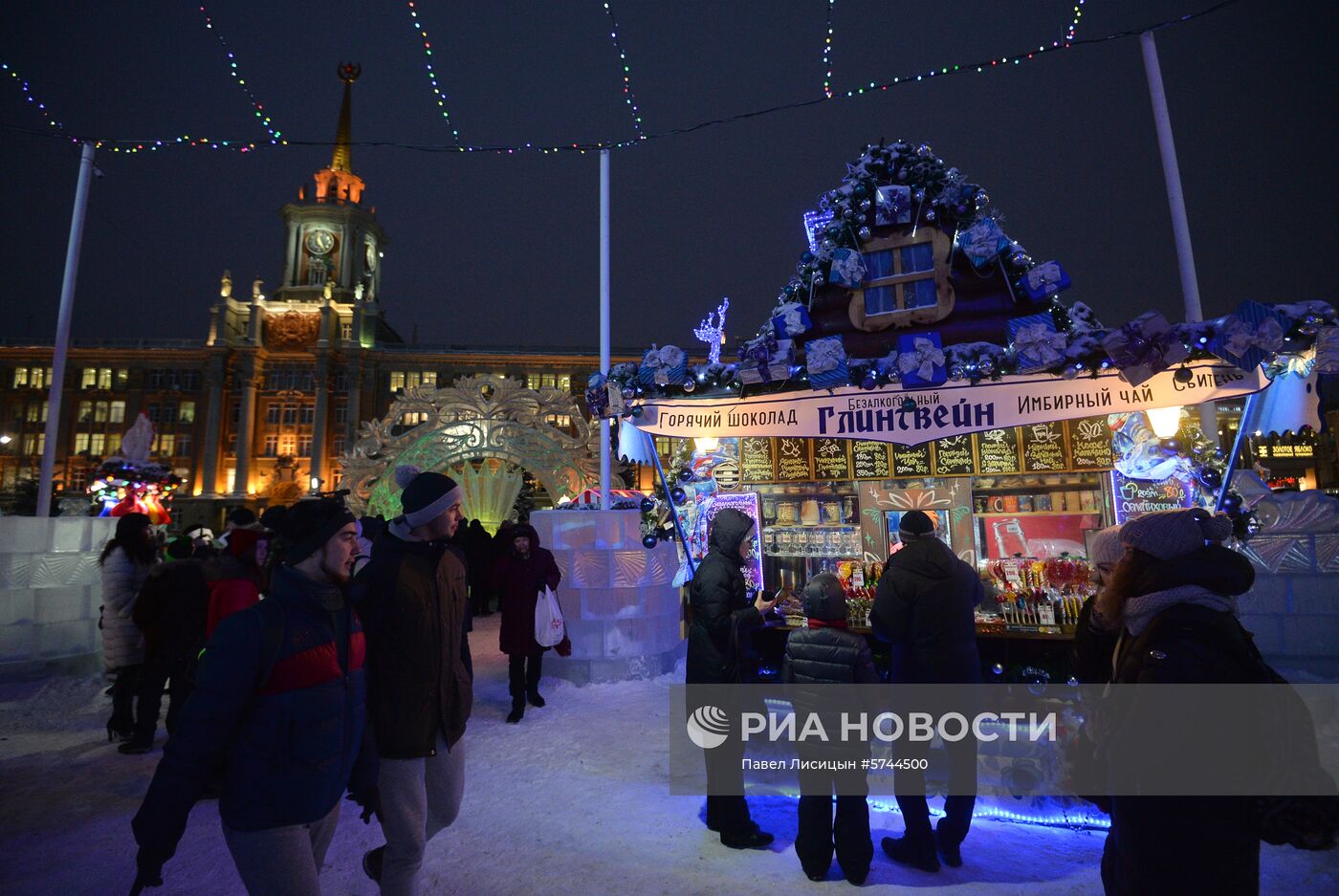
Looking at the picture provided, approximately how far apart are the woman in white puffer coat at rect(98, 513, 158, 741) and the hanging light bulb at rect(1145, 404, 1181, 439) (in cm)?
1027

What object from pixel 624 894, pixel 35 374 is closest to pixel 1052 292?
pixel 624 894

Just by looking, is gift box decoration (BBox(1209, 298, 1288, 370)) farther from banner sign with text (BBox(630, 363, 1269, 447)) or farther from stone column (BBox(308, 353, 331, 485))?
stone column (BBox(308, 353, 331, 485))

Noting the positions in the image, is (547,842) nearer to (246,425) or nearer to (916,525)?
(916,525)

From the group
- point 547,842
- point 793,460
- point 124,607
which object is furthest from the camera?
point 793,460

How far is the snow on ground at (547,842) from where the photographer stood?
362 centimetres

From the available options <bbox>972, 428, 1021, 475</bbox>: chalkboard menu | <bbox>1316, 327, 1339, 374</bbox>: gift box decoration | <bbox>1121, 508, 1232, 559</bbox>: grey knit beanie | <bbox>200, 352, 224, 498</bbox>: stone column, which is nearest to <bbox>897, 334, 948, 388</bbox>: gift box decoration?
<bbox>972, 428, 1021, 475</bbox>: chalkboard menu

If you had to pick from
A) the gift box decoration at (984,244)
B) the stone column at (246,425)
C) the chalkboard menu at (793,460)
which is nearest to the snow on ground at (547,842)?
the chalkboard menu at (793,460)

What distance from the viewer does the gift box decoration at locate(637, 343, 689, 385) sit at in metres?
7.30

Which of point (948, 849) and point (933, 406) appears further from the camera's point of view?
point (933, 406)

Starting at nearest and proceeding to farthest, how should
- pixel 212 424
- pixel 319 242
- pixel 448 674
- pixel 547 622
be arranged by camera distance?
pixel 448 674 → pixel 547 622 → pixel 212 424 → pixel 319 242

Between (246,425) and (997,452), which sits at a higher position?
(246,425)

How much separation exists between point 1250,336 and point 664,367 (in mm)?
5242

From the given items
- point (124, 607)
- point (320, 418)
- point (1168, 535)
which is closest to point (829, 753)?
point (1168, 535)

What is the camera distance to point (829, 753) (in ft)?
12.1
